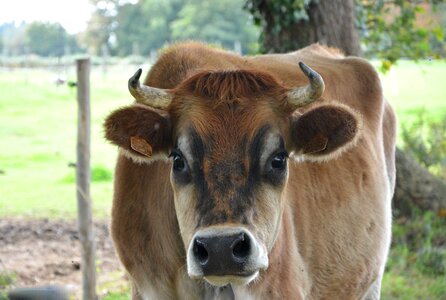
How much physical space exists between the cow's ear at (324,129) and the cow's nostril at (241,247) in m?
0.96

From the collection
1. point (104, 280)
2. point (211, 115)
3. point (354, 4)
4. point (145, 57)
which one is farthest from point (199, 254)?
point (145, 57)

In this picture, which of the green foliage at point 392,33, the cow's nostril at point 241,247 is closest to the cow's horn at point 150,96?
the cow's nostril at point 241,247

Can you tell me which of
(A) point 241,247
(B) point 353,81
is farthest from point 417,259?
(A) point 241,247

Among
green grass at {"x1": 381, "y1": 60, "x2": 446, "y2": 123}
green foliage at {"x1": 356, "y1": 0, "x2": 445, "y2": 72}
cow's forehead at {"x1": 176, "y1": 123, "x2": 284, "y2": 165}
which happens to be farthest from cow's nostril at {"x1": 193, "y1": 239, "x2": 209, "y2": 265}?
green grass at {"x1": 381, "y1": 60, "x2": 446, "y2": 123}

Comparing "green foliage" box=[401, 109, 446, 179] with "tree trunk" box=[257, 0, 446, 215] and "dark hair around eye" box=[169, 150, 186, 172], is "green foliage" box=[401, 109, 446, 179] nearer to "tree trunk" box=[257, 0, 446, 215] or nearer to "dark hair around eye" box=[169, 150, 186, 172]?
"tree trunk" box=[257, 0, 446, 215]

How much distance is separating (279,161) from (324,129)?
0.47 metres

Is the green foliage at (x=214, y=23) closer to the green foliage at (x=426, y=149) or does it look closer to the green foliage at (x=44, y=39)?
the green foliage at (x=44, y=39)

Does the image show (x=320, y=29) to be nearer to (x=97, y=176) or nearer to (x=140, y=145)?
(x=140, y=145)

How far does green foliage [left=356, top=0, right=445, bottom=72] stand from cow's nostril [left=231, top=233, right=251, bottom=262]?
22.7 ft

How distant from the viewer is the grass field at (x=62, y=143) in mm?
8973

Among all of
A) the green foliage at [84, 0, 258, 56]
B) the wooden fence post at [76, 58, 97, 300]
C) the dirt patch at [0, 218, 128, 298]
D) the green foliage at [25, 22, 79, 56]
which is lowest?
the green foliage at [25, 22, 79, 56]

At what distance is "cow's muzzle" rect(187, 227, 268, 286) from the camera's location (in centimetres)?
384

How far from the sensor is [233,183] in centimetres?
412

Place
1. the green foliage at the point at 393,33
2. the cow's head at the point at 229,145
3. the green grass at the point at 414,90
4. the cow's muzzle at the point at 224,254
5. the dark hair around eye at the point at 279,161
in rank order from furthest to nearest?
1. the green grass at the point at 414,90
2. the green foliage at the point at 393,33
3. the dark hair around eye at the point at 279,161
4. the cow's head at the point at 229,145
5. the cow's muzzle at the point at 224,254
